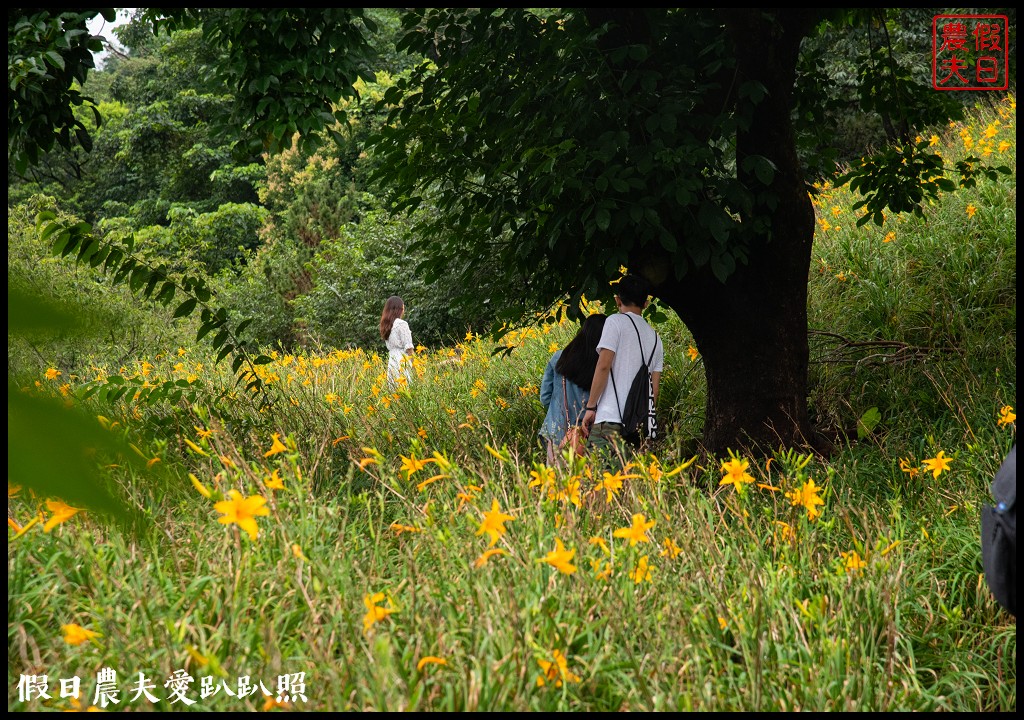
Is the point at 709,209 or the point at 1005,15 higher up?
the point at 1005,15

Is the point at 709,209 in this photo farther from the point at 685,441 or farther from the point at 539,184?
the point at 685,441

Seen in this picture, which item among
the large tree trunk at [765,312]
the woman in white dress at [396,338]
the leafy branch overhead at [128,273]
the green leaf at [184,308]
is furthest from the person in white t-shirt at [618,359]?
the woman in white dress at [396,338]

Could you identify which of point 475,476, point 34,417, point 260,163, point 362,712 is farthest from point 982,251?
point 260,163

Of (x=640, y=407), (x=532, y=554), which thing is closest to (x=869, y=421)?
(x=640, y=407)

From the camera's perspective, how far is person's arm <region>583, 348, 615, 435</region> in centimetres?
492

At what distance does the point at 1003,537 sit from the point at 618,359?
3.23 m

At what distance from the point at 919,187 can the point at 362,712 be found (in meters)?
5.11

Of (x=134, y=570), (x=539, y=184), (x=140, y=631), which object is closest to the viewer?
(x=140, y=631)

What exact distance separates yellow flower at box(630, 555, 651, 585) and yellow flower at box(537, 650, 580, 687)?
495 millimetres

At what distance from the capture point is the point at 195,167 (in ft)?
82.0

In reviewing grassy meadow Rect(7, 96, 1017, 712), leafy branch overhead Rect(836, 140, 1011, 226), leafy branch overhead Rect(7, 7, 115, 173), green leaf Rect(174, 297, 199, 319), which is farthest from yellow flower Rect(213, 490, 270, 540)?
leafy branch overhead Rect(836, 140, 1011, 226)

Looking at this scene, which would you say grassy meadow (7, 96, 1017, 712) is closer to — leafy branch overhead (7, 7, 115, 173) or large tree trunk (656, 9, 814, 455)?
large tree trunk (656, 9, 814, 455)

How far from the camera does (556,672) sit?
2.12 metres

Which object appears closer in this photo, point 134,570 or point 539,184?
point 134,570
